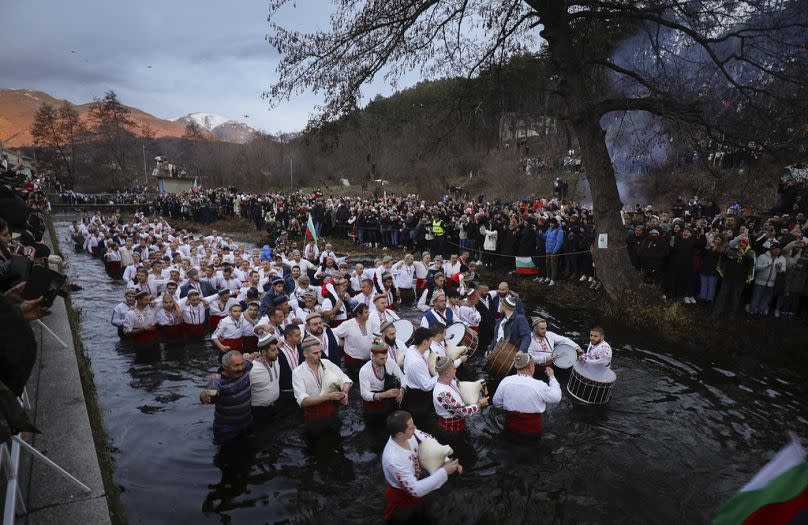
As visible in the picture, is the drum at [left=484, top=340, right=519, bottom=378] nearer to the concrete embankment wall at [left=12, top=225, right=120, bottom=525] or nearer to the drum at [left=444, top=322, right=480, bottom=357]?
the drum at [left=444, top=322, right=480, bottom=357]

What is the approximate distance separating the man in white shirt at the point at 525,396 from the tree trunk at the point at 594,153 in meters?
7.30

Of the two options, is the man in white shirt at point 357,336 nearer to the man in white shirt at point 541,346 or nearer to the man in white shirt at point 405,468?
the man in white shirt at point 541,346

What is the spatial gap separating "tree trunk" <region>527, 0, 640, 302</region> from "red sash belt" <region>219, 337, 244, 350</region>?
9.46 metres

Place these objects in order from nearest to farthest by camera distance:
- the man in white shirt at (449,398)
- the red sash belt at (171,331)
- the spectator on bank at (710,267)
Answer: the man in white shirt at (449,398) → the red sash belt at (171,331) → the spectator on bank at (710,267)

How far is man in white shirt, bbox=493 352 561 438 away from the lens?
5.86 m

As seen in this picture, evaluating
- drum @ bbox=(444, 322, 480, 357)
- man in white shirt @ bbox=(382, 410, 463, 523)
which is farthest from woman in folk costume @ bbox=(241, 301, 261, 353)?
man in white shirt @ bbox=(382, 410, 463, 523)

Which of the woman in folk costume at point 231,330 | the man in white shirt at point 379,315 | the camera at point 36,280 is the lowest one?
the woman in folk costume at point 231,330

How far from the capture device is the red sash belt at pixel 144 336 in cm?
1013

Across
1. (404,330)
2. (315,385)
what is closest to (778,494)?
(315,385)

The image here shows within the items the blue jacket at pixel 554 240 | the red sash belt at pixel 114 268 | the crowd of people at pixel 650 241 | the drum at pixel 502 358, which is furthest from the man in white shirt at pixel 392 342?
the red sash belt at pixel 114 268

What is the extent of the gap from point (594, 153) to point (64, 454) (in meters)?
12.6

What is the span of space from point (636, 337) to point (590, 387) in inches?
176

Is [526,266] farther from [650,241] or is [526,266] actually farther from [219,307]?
[219,307]

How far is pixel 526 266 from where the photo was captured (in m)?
16.4
